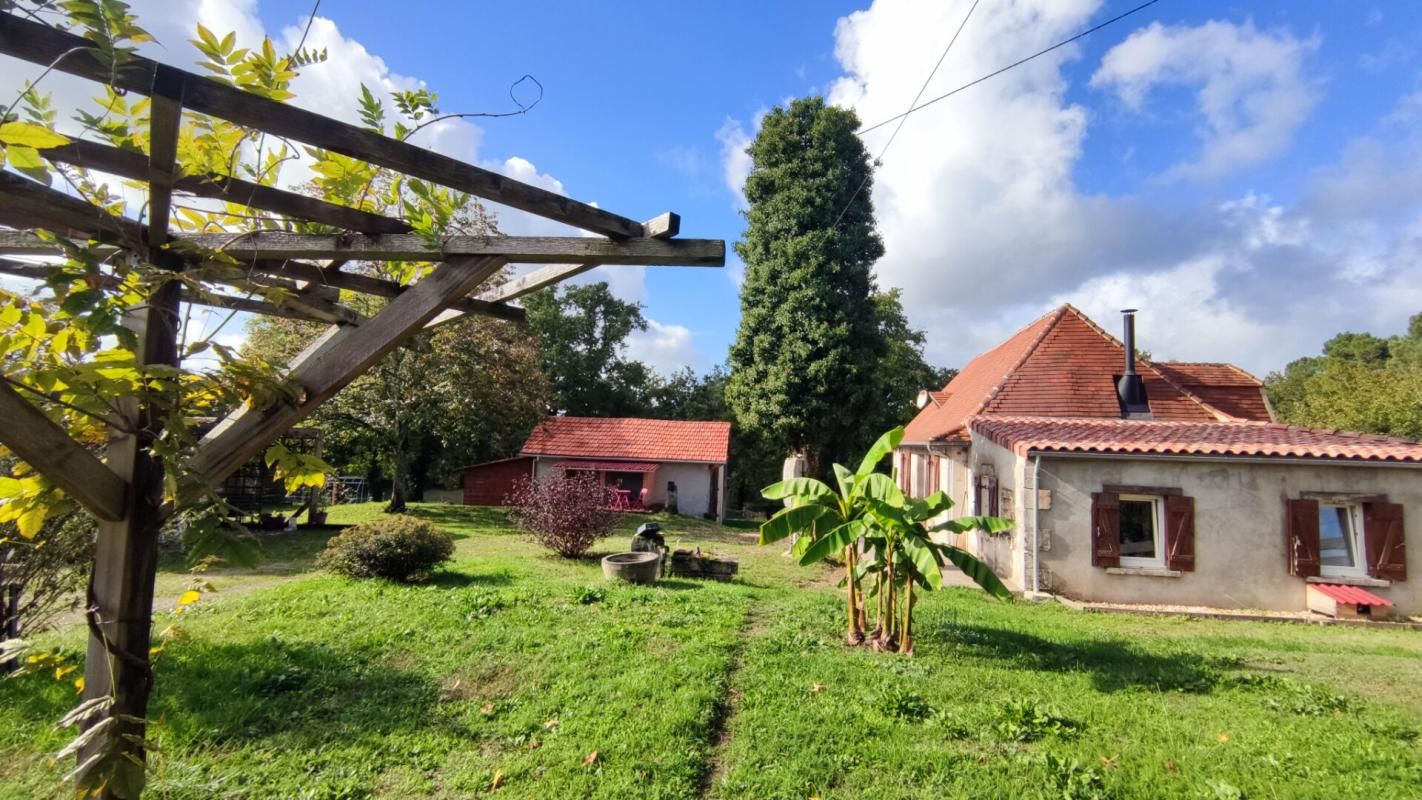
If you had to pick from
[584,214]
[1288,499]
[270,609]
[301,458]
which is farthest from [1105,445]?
[270,609]

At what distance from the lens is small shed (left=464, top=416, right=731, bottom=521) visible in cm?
2875

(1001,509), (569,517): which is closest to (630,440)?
(569,517)

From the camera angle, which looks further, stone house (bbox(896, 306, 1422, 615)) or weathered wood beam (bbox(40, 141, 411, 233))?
stone house (bbox(896, 306, 1422, 615))

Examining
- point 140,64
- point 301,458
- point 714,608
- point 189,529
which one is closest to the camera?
point 140,64

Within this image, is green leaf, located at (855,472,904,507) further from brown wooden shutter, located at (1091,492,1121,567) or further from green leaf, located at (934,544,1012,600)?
brown wooden shutter, located at (1091,492,1121,567)

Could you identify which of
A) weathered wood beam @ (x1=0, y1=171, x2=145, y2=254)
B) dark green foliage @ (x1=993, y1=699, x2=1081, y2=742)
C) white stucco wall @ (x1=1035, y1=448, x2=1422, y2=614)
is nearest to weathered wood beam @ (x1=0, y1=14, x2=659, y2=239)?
weathered wood beam @ (x1=0, y1=171, x2=145, y2=254)

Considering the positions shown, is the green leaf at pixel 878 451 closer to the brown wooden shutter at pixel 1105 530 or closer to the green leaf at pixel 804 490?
the green leaf at pixel 804 490

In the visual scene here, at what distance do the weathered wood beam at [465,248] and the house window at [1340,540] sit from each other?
45.5 ft

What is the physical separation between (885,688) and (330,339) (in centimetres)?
537

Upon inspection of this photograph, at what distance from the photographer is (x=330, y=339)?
9.01ft

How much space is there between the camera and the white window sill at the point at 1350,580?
11.1 m

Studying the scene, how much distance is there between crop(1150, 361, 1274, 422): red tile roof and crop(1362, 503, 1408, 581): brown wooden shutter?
18.6 feet

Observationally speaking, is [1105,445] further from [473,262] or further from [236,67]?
[236,67]

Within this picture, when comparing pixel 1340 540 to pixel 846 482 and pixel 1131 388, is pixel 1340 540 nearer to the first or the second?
pixel 1131 388
